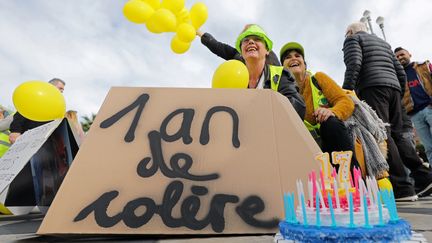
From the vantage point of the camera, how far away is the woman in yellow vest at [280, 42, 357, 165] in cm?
200

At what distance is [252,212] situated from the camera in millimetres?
1201

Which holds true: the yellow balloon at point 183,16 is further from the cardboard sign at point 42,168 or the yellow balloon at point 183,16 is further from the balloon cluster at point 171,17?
the cardboard sign at point 42,168

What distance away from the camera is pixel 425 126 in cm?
327

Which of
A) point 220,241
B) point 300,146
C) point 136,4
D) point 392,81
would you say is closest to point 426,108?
point 392,81

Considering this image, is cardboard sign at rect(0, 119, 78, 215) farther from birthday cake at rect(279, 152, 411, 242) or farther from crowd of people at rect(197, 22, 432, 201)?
birthday cake at rect(279, 152, 411, 242)

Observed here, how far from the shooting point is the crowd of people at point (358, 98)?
199 cm

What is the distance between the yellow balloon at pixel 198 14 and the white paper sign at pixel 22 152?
136 cm

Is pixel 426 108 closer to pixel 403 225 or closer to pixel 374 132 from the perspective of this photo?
pixel 374 132

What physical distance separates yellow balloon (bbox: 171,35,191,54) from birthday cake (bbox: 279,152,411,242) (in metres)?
2.10

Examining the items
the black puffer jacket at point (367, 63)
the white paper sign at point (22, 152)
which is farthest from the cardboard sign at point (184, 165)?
the black puffer jacket at point (367, 63)

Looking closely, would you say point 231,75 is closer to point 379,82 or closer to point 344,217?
point 344,217

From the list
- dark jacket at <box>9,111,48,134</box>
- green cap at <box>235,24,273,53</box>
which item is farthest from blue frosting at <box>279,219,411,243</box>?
dark jacket at <box>9,111,48,134</box>

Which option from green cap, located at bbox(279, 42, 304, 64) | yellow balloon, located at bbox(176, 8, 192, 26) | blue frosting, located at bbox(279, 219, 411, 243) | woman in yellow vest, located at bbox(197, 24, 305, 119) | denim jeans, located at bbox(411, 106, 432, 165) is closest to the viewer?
blue frosting, located at bbox(279, 219, 411, 243)

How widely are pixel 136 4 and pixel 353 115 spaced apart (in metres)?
1.74
